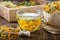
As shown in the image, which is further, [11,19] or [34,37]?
[11,19]

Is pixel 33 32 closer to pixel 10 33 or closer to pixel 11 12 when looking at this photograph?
pixel 10 33

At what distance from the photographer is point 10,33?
809 millimetres

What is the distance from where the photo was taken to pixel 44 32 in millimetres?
893

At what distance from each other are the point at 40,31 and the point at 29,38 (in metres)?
0.11

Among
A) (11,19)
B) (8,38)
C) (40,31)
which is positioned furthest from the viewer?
(11,19)

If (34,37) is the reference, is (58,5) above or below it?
above

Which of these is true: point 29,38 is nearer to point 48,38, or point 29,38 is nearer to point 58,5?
point 48,38

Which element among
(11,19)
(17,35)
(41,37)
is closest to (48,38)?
(41,37)

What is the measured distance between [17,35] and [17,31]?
0.03 meters

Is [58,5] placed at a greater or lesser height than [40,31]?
greater

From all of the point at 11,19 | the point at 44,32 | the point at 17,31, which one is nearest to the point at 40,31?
the point at 44,32

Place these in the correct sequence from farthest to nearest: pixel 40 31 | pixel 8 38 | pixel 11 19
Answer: pixel 11 19 → pixel 40 31 → pixel 8 38

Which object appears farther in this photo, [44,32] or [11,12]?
[11,12]

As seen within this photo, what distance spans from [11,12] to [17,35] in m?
0.28
